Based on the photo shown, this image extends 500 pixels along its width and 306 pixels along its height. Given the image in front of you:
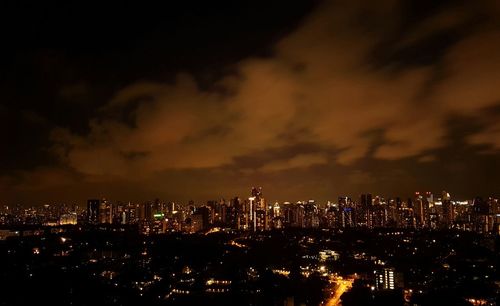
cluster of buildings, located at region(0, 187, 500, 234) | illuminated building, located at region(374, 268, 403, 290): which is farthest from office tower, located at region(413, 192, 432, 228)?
illuminated building, located at region(374, 268, 403, 290)

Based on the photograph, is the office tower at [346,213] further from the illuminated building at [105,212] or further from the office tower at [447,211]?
the illuminated building at [105,212]

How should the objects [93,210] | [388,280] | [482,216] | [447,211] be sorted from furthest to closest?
[93,210]
[447,211]
[482,216]
[388,280]

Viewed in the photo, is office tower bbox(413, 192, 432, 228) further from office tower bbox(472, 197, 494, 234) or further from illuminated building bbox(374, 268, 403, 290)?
illuminated building bbox(374, 268, 403, 290)

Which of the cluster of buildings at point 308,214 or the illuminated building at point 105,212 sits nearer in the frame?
the cluster of buildings at point 308,214

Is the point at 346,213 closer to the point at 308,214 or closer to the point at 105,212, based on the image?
the point at 308,214

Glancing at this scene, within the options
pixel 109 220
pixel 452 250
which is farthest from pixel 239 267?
pixel 109 220

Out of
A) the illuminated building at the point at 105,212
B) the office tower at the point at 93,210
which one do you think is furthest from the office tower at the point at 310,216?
the office tower at the point at 93,210

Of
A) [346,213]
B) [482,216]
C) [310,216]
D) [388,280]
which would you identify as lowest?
[388,280]

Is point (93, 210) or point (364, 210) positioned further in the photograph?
point (93, 210)

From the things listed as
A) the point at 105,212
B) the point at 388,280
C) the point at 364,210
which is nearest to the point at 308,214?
the point at 364,210
